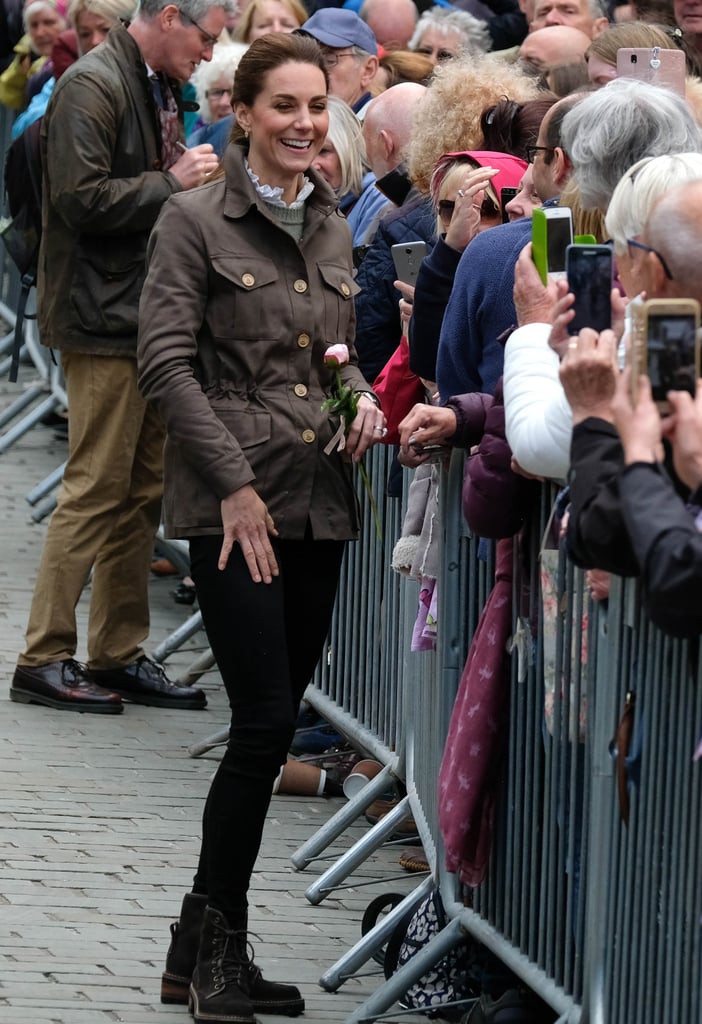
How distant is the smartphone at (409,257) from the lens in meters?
5.48

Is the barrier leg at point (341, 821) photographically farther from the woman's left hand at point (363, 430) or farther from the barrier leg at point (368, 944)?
the woman's left hand at point (363, 430)

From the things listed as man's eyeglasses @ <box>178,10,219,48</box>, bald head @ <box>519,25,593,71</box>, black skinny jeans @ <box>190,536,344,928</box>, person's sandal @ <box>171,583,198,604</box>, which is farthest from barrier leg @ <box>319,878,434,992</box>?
person's sandal @ <box>171,583,198,604</box>

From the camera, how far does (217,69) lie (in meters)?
9.98

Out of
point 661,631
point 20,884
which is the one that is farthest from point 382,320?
point 661,631

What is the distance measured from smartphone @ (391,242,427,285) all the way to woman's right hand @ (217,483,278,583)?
1.05 metres

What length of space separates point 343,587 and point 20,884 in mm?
1567

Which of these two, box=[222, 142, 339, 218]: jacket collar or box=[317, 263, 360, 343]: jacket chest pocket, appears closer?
box=[222, 142, 339, 218]: jacket collar

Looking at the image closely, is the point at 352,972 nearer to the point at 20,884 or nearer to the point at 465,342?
the point at 20,884

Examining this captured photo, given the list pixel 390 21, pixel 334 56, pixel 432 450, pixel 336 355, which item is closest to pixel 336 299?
pixel 336 355

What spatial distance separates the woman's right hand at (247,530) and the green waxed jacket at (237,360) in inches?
1.3

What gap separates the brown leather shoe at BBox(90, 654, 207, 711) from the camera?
800cm

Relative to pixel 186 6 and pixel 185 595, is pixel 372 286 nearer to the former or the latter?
pixel 186 6

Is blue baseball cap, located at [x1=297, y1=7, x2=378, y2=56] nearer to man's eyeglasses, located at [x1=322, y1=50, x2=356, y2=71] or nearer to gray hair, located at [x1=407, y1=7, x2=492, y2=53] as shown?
man's eyeglasses, located at [x1=322, y1=50, x2=356, y2=71]

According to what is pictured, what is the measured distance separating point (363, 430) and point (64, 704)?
3168 mm
